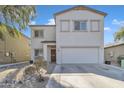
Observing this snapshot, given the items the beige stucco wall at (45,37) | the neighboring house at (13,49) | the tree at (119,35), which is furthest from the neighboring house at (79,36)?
the tree at (119,35)

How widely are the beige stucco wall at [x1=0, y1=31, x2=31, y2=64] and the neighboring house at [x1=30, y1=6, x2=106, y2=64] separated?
4972mm

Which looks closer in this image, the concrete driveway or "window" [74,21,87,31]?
the concrete driveway

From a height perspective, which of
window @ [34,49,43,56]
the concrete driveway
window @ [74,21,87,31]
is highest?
window @ [74,21,87,31]

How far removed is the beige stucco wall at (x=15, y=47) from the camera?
2435cm

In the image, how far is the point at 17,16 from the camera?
53.0 feet

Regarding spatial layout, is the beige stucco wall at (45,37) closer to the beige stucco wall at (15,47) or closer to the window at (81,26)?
the beige stucco wall at (15,47)

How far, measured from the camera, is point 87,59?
75.0ft

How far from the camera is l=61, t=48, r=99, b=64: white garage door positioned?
22.9 meters

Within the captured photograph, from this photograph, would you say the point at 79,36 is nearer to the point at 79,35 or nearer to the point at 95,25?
the point at 79,35

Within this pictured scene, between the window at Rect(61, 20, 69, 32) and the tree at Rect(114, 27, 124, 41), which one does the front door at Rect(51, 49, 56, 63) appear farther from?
the tree at Rect(114, 27, 124, 41)

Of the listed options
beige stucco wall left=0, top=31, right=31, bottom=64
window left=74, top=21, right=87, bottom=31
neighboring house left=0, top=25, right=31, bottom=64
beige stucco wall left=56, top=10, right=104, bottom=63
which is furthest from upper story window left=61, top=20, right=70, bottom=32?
beige stucco wall left=0, top=31, right=31, bottom=64

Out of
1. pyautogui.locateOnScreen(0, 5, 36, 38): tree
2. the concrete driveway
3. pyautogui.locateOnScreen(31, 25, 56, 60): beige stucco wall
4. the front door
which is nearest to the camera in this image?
the concrete driveway
